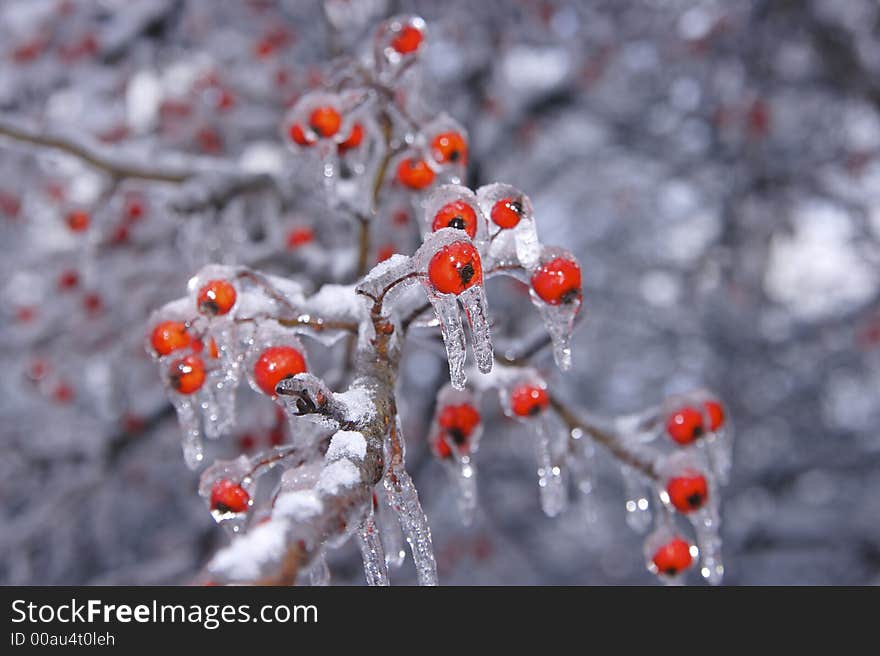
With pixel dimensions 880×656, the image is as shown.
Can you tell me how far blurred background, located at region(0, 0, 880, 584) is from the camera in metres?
5.26

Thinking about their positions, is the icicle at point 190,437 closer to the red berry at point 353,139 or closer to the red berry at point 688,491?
the red berry at point 353,139

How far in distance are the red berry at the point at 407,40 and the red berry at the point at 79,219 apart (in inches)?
90.9

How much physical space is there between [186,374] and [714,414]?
1.51 metres

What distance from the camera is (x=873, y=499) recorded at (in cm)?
721

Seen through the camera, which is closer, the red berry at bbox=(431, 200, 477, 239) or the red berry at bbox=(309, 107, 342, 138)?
the red berry at bbox=(431, 200, 477, 239)

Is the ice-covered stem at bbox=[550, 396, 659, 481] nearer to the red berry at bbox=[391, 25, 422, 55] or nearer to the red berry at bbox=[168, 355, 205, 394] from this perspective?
the red berry at bbox=[168, 355, 205, 394]

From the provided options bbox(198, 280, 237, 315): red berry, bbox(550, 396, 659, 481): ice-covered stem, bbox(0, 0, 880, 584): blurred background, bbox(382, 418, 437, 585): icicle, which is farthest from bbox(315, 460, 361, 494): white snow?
bbox(0, 0, 880, 584): blurred background

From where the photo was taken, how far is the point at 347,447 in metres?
1.09

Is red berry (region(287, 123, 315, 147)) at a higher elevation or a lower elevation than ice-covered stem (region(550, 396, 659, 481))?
higher

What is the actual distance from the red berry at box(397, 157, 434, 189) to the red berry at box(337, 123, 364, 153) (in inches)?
6.0

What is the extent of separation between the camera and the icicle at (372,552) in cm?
138

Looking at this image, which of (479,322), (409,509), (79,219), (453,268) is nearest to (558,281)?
(479,322)
